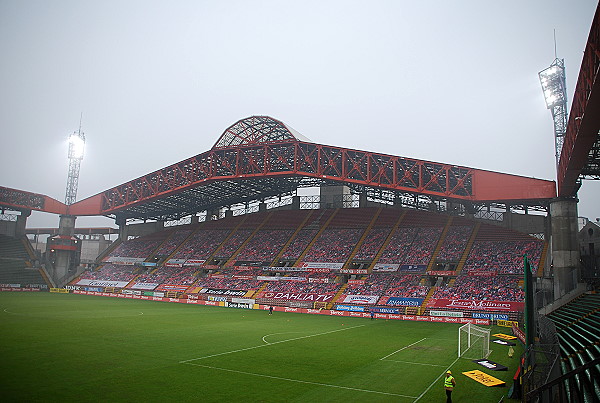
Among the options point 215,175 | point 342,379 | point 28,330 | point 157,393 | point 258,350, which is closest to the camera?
point 157,393

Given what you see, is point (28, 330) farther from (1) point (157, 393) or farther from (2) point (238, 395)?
(2) point (238, 395)

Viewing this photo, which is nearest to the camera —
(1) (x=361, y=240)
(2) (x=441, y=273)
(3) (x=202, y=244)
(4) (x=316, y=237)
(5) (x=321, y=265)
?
(2) (x=441, y=273)

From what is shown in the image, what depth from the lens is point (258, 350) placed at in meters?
23.8

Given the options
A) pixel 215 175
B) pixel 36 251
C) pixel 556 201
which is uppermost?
pixel 215 175

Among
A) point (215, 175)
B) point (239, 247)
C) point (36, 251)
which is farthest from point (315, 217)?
point (36, 251)

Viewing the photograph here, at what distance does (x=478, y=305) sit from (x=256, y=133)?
31588 millimetres

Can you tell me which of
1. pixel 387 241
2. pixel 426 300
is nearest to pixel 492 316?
pixel 426 300

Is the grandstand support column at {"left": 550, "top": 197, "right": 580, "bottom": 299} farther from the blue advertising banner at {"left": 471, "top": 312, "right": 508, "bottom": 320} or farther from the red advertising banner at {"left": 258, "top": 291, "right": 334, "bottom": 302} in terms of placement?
the red advertising banner at {"left": 258, "top": 291, "right": 334, "bottom": 302}

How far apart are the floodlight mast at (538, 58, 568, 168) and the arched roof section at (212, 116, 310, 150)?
28.9 meters

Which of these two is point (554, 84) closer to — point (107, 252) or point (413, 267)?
point (413, 267)

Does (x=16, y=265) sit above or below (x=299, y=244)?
below

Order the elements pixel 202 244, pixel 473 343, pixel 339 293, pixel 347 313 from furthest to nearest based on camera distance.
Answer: pixel 202 244 → pixel 339 293 → pixel 347 313 → pixel 473 343

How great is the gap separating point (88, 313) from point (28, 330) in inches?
490

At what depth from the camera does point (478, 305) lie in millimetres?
42656
